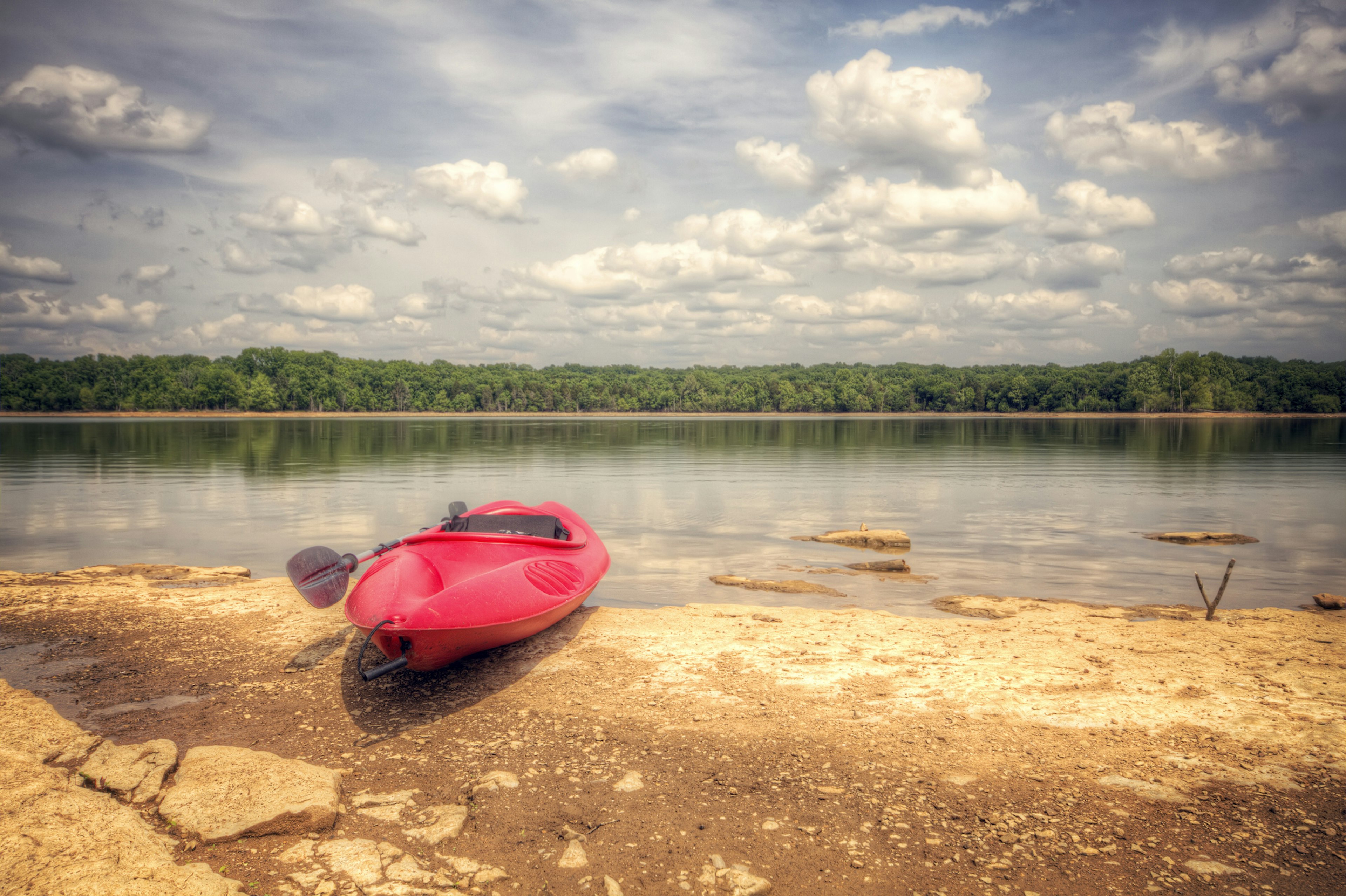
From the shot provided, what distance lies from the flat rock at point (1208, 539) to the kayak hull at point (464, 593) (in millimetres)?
15025

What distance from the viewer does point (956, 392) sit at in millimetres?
157250

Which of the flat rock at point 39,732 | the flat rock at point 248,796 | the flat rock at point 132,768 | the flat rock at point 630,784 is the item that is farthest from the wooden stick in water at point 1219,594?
the flat rock at point 39,732

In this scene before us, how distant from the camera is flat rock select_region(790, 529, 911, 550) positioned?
1648 cm

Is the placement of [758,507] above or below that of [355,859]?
below

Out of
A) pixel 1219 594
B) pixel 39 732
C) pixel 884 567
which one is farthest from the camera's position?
pixel 884 567

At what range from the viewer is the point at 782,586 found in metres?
13.2

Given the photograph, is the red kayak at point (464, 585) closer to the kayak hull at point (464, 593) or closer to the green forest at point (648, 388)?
the kayak hull at point (464, 593)

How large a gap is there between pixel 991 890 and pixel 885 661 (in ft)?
13.2

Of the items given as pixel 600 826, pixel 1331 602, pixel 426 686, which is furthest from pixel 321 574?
pixel 1331 602

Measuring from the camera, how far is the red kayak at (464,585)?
707cm

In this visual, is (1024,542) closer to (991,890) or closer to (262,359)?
(991,890)

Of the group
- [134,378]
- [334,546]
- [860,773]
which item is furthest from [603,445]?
[134,378]

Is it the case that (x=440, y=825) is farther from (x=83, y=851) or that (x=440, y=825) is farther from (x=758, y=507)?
(x=758, y=507)

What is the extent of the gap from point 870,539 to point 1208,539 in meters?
8.36
